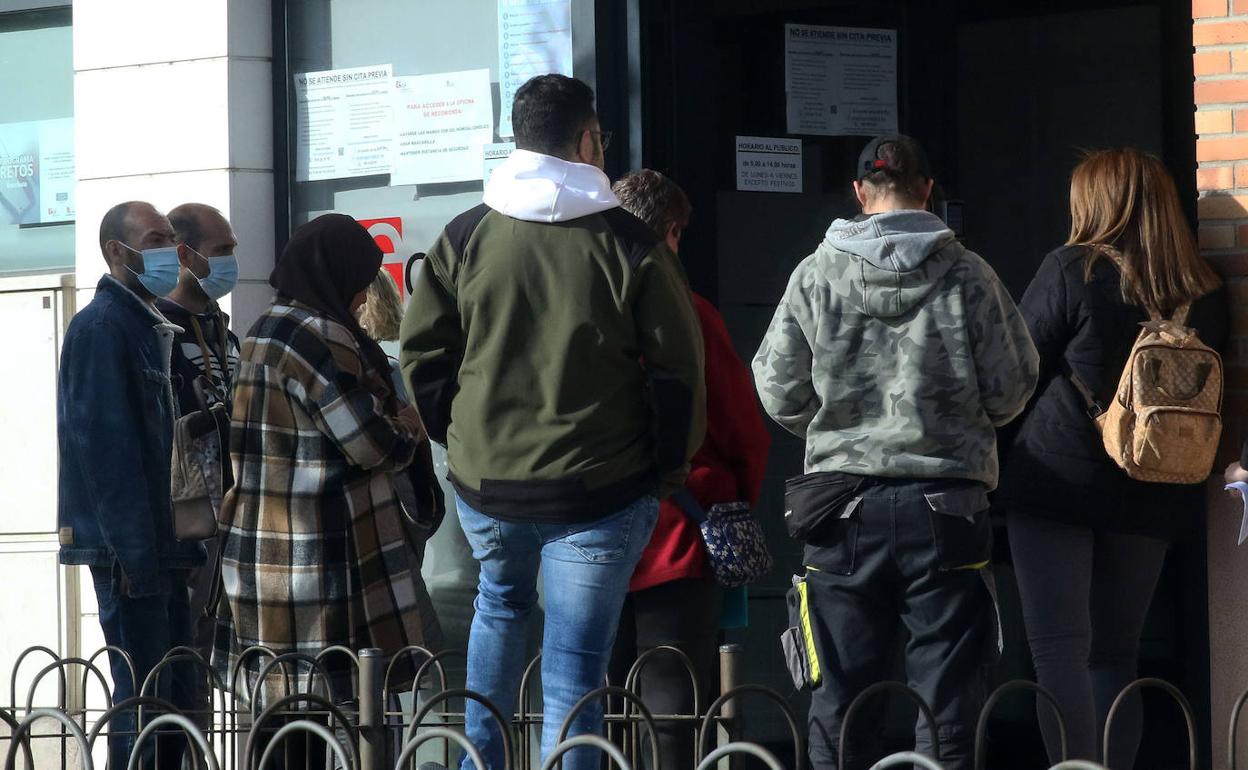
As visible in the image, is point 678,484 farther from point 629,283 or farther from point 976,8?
point 976,8

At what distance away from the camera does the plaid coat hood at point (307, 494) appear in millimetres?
4461

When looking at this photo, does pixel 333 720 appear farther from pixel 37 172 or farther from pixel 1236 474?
pixel 37 172

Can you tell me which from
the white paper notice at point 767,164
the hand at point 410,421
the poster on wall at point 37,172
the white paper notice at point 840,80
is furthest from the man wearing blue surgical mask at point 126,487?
the white paper notice at point 840,80

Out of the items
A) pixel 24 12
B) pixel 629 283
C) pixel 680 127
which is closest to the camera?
pixel 629 283

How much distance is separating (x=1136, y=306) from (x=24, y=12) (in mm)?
4679

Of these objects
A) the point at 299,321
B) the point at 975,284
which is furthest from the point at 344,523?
the point at 975,284

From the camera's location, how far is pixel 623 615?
4535mm

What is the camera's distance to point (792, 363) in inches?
157

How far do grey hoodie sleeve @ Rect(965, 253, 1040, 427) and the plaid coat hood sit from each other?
154 centimetres

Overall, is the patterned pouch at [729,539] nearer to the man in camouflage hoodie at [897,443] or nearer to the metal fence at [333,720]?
the metal fence at [333,720]

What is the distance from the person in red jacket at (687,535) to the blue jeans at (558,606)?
50cm

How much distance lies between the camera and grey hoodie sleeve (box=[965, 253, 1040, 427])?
3.90 metres

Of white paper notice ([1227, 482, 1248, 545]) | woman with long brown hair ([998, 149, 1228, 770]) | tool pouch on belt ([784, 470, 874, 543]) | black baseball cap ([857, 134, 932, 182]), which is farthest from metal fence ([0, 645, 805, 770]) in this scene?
white paper notice ([1227, 482, 1248, 545])

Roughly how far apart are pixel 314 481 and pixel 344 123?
2091mm
